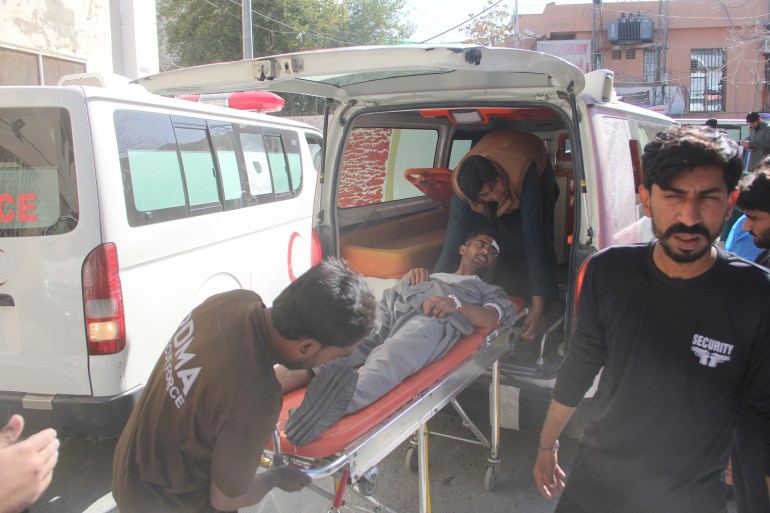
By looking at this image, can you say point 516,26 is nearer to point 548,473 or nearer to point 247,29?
point 247,29

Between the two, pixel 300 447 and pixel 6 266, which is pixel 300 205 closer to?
pixel 6 266

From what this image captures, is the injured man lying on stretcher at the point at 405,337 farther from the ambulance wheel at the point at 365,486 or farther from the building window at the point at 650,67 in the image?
the building window at the point at 650,67

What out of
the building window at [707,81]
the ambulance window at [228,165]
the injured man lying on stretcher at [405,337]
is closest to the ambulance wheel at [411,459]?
the injured man lying on stretcher at [405,337]

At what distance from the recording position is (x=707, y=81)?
2400 cm

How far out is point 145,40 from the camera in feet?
39.0

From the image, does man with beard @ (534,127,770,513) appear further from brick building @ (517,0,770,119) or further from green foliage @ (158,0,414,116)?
brick building @ (517,0,770,119)

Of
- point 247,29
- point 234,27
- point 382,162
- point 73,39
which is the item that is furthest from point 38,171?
point 234,27

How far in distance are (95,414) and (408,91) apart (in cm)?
229

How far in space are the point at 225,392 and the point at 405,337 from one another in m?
1.39

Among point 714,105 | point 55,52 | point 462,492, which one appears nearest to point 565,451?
point 462,492

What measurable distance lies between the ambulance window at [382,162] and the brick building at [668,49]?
19.7 metres

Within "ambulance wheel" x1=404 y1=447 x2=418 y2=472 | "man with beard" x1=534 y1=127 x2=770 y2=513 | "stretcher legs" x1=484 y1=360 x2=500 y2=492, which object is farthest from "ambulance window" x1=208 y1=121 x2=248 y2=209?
"man with beard" x1=534 y1=127 x2=770 y2=513

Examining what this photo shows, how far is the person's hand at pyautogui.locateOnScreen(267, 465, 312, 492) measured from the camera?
190 cm

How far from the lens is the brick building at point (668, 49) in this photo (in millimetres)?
22984
